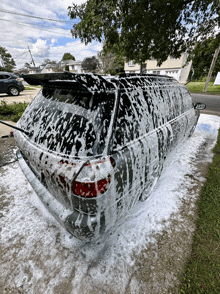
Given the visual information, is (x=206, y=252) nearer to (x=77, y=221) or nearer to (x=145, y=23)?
(x=77, y=221)

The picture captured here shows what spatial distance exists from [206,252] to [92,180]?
5.67 ft

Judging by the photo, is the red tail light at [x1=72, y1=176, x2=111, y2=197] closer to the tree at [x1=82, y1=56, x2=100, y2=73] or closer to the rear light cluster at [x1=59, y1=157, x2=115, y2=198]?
the rear light cluster at [x1=59, y1=157, x2=115, y2=198]

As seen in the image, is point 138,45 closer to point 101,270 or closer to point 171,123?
point 171,123

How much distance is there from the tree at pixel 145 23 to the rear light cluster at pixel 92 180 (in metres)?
3.66

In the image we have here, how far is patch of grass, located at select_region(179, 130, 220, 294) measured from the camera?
4.67ft

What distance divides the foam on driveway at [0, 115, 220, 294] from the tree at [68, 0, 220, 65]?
3.89 meters

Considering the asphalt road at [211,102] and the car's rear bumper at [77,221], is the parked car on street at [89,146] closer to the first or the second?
the car's rear bumper at [77,221]

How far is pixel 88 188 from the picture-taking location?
3.57 feet

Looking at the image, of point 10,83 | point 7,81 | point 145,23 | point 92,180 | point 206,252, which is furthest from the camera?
point 10,83

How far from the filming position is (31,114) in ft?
5.94

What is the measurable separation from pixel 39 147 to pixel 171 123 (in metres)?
2.07

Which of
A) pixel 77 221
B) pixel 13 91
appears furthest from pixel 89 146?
pixel 13 91

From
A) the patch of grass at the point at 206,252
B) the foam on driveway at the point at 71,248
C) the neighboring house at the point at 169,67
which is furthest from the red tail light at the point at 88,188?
the neighboring house at the point at 169,67

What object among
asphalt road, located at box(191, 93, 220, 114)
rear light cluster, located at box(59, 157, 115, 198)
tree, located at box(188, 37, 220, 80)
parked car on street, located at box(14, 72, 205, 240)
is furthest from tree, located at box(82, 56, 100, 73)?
rear light cluster, located at box(59, 157, 115, 198)
